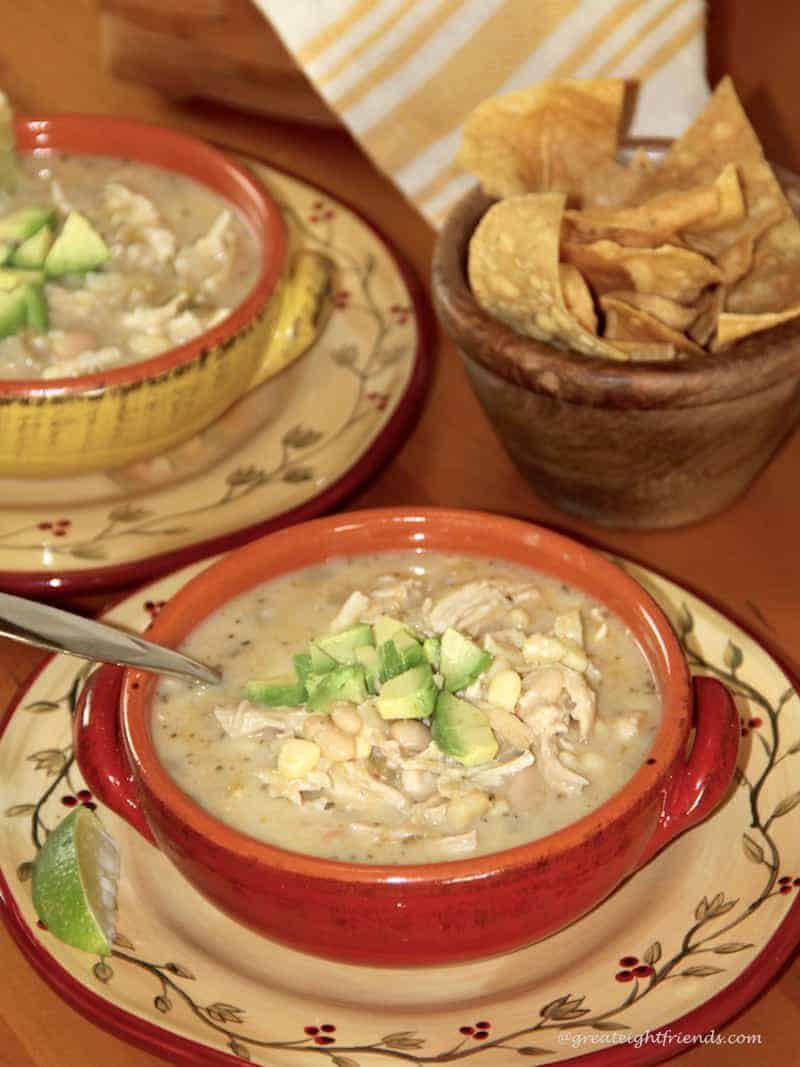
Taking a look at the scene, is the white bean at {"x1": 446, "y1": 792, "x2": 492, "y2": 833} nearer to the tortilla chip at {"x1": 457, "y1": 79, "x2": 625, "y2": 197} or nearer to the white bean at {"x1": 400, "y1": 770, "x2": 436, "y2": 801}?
the white bean at {"x1": 400, "y1": 770, "x2": 436, "y2": 801}

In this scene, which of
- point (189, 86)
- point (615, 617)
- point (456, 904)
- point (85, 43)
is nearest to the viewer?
point (456, 904)

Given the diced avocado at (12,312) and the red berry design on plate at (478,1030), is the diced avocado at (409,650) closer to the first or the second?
the red berry design on plate at (478,1030)

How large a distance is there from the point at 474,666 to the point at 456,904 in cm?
20

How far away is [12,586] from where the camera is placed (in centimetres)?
176

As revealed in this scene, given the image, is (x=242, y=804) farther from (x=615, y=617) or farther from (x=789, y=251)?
(x=789, y=251)

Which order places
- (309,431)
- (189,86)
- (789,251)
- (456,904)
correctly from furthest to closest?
(189,86)
(309,431)
(789,251)
(456,904)

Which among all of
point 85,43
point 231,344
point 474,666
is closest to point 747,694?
point 474,666

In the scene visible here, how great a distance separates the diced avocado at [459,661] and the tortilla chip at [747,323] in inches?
18.8

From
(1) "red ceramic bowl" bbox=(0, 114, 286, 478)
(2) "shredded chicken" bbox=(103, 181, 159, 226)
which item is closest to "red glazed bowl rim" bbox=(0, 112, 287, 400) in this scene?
(1) "red ceramic bowl" bbox=(0, 114, 286, 478)

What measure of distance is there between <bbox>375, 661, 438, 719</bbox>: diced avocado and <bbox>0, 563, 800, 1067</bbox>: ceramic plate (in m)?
0.20

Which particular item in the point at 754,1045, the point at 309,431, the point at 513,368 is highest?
the point at 513,368

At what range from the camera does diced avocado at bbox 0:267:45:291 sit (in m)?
1.93

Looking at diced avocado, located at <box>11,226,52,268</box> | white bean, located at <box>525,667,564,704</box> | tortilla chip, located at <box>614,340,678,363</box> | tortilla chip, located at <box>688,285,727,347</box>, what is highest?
diced avocado, located at <box>11,226,52,268</box>

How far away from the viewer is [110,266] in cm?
203
